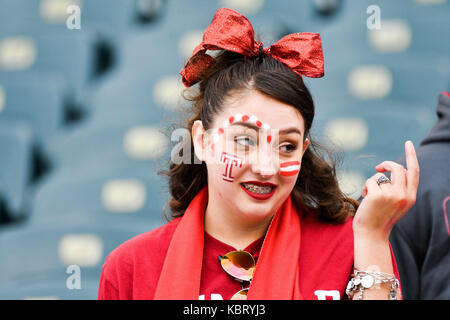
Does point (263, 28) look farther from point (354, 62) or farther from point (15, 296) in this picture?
point (15, 296)

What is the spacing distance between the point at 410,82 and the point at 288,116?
1761 millimetres

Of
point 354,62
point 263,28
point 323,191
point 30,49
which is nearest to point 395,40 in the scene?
point 354,62

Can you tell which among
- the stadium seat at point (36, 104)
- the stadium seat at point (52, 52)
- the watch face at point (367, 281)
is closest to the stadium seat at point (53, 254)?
the stadium seat at point (36, 104)

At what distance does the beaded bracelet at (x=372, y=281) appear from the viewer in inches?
47.6

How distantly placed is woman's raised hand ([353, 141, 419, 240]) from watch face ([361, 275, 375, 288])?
0.28ft

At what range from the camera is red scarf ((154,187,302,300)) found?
1.25 meters

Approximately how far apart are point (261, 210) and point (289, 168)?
0.35ft

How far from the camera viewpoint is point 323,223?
139cm

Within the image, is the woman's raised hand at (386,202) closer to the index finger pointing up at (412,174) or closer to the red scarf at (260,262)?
the index finger pointing up at (412,174)

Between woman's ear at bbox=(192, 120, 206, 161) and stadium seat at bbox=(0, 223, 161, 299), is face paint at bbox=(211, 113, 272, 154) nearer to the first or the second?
woman's ear at bbox=(192, 120, 206, 161)

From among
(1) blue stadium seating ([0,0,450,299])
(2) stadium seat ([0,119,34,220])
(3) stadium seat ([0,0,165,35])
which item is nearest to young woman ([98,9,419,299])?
(1) blue stadium seating ([0,0,450,299])

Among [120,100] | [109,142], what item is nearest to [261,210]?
[109,142]
